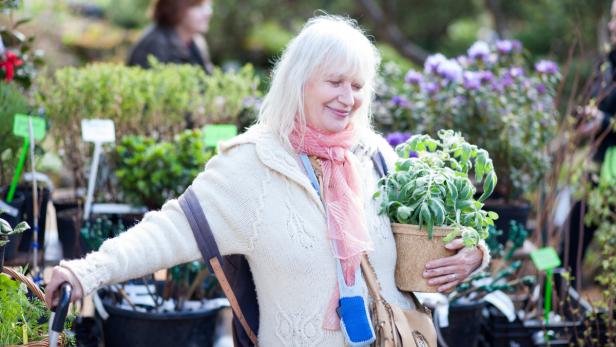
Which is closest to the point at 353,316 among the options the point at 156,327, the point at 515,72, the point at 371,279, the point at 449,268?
the point at 371,279

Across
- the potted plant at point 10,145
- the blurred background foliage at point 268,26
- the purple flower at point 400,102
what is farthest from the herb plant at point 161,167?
the blurred background foliage at point 268,26

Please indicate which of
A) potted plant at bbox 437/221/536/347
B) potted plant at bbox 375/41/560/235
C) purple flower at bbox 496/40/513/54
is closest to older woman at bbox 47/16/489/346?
potted plant at bbox 437/221/536/347

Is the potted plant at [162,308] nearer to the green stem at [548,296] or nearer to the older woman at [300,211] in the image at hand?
the older woman at [300,211]

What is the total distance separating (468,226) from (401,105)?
1.64 metres

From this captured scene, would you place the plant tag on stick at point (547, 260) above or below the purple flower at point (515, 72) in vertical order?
below

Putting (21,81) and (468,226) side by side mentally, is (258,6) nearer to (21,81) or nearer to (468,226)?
(21,81)

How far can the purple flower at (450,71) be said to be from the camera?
360 cm

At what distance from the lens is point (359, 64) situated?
214cm

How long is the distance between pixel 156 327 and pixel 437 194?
3.94 feet

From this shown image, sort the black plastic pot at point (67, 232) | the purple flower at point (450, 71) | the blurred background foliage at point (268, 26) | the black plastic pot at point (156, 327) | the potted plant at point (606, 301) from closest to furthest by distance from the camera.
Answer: the black plastic pot at point (156, 327), the potted plant at point (606, 301), the black plastic pot at point (67, 232), the purple flower at point (450, 71), the blurred background foliage at point (268, 26)

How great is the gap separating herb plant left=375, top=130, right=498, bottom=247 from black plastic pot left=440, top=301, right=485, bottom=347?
2.98 feet

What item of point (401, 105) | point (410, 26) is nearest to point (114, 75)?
point (401, 105)

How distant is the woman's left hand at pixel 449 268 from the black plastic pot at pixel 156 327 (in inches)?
38.4

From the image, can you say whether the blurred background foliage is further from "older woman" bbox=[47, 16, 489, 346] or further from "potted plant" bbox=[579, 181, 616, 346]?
"older woman" bbox=[47, 16, 489, 346]
